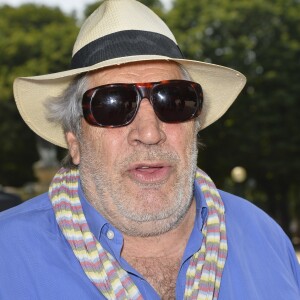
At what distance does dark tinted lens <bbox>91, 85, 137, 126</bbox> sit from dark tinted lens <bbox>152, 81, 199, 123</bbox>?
0.10m

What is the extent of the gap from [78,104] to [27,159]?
34105 millimetres

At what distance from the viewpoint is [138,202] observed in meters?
2.61

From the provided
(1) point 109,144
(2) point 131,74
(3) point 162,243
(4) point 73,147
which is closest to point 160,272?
(3) point 162,243

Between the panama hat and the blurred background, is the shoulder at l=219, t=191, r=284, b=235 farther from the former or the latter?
the blurred background

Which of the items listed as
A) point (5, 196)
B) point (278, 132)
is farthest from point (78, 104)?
point (278, 132)

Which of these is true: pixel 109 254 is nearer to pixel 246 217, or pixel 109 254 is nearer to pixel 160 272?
pixel 160 272

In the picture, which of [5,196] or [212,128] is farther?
[212,128]

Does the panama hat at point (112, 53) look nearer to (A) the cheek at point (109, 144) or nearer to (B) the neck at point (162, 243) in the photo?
(A) the cheek at point (109, 144)

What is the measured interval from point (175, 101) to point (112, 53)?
1.01ft

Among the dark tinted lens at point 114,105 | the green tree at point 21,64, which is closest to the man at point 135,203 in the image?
the dark tinted lens at point 114,105

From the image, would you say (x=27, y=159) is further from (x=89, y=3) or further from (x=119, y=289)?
(x=119, y=289)

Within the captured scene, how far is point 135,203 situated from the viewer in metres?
2.61

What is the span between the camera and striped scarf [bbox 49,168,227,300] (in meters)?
2.44

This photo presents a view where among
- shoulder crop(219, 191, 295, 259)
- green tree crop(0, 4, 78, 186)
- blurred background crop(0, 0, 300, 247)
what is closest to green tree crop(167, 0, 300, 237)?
blurred background crop(0, 0, 300, 247)
